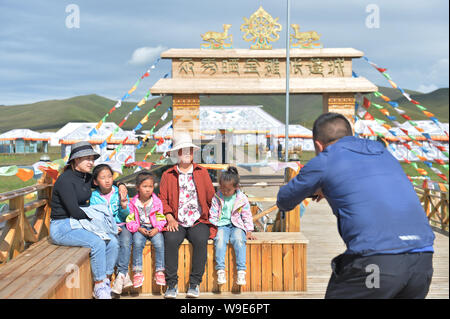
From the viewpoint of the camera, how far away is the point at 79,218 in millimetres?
4430

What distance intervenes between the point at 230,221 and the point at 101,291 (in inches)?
62.6

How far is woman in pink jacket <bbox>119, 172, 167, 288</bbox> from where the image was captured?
4750 mm

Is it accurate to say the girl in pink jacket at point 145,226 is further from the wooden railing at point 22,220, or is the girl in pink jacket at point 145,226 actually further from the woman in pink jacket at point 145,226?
the wooden railing at point 22,220

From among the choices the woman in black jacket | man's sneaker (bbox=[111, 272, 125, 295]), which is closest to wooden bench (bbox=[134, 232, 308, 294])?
man's sneaker (bbox=[111, 272, 125, 295])

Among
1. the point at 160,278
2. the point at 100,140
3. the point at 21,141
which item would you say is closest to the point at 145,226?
the point at 160,278

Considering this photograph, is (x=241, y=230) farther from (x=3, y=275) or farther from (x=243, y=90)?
(x=243, y=90)

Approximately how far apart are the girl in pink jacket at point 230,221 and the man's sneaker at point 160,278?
2.02 ft

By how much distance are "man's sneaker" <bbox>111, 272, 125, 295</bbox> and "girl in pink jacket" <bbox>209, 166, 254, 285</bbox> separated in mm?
1069

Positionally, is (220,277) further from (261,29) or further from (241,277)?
(261,29)

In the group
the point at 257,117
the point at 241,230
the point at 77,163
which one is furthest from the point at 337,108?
the point at 77,163

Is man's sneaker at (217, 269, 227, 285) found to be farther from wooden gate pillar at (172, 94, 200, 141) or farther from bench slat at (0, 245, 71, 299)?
wooden gate pillar at (172, 94, 200, 141)
